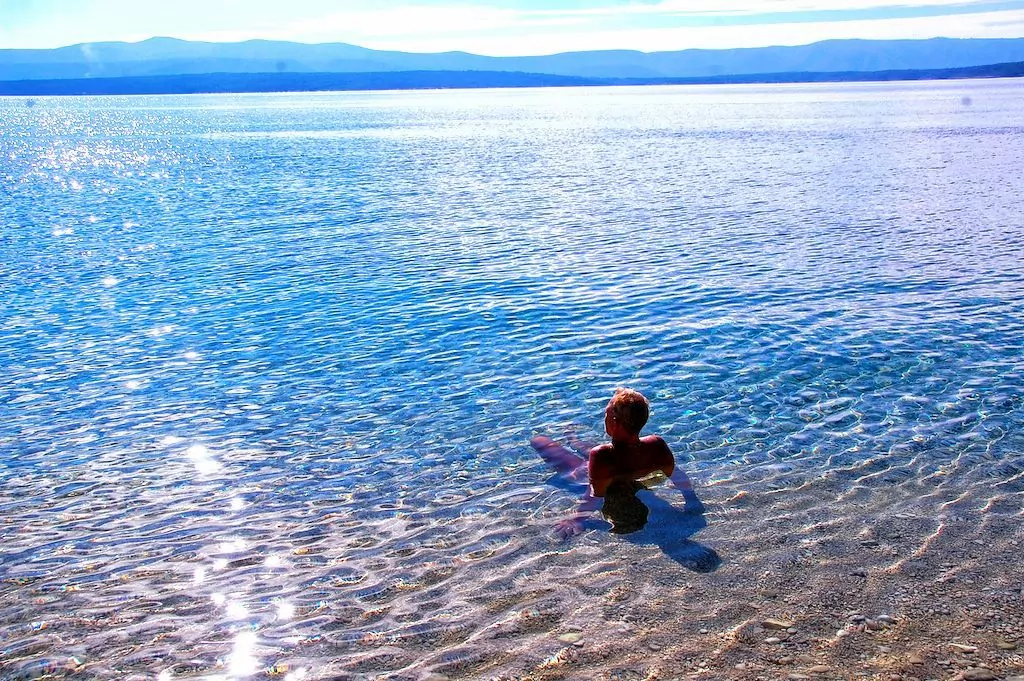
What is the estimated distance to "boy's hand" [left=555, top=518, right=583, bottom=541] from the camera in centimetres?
883

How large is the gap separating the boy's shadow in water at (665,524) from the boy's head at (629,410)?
0.83 m

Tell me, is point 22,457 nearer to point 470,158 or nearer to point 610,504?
point 610,504

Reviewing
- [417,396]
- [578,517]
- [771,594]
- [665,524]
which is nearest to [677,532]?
[665,524]

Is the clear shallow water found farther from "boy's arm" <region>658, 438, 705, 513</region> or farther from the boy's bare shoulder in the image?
the boy's bare shoulder

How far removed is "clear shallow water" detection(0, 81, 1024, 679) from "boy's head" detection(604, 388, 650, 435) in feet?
3.93

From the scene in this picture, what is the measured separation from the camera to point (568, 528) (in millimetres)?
8945

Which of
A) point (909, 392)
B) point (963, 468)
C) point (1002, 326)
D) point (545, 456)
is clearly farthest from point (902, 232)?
point (545, 456)

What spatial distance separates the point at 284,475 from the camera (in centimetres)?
1066

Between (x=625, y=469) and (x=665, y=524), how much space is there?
2.83 ft

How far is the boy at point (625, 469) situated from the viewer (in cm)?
923

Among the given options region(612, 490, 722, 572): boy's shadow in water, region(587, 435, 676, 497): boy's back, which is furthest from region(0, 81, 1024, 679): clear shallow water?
region(587, 435, 676, 497): boy's back

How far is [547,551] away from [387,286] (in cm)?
1382

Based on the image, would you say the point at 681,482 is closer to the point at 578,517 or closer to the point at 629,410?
the point at 629,410

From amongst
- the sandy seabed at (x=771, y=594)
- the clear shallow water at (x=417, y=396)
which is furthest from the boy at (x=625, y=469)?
the clear shallow water at (x=417, y=396)
